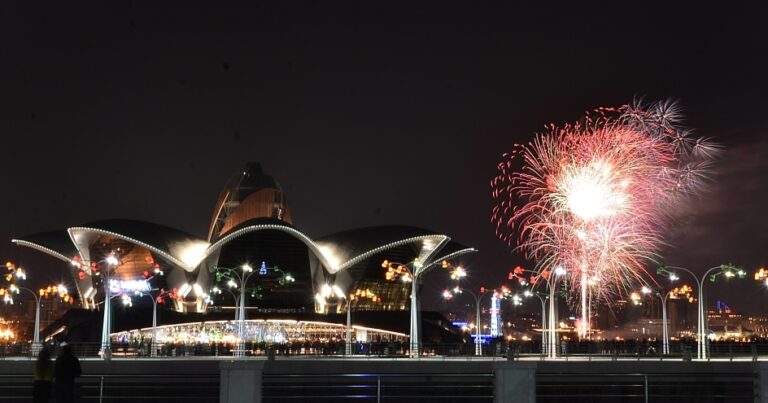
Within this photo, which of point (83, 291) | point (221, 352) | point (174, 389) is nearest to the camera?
point (174, 389)

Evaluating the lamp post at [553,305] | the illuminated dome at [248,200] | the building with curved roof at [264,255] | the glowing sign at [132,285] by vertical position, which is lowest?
the lamp post at [553,305]

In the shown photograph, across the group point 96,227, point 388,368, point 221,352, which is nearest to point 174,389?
point 388,368

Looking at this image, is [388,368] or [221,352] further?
[221,352]

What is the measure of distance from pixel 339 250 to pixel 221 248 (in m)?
13.3

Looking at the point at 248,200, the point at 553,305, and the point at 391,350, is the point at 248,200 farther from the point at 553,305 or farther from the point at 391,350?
the point at 553,305

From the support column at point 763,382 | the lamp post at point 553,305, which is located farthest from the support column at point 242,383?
the lamp post at point 553,305

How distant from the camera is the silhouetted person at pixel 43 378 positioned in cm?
2180

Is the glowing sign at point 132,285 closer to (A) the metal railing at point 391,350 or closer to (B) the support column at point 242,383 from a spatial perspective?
(A) the metal railing at point 391,350

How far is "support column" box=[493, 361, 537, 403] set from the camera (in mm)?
21922

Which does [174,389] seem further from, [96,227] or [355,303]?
[355,303]

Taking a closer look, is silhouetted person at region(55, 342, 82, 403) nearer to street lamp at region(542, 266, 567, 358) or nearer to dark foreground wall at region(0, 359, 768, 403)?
dark foreground wall at region(0, 359, 768, 403)

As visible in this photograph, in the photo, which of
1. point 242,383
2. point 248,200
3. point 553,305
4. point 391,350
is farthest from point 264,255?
point 242,383

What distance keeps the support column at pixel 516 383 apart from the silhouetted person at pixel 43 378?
9993 mm

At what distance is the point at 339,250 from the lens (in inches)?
4424
